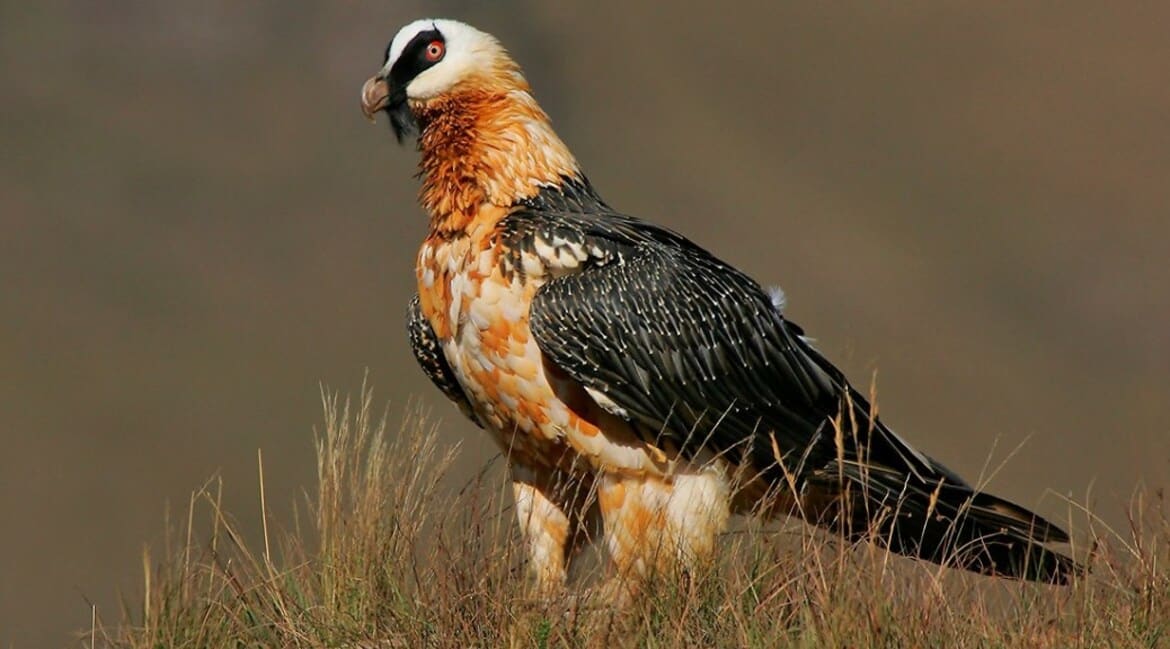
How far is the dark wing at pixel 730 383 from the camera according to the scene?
668cm

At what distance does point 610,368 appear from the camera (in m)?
6.69

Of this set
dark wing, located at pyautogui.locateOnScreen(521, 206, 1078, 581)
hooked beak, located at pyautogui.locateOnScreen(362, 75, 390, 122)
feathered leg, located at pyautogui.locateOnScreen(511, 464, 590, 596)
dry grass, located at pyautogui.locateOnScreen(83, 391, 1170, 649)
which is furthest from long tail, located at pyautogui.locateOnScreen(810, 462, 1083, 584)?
hooked beak, located at pyautogui.locateOnScreen(362, 75, 390, 122)

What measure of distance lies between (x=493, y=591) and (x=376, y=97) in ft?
7.91

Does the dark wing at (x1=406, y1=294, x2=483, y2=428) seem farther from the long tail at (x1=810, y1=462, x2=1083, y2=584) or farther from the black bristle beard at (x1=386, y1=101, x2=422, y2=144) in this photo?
the long tail at (x1=810, y1=462, x2=1083, y2=584)

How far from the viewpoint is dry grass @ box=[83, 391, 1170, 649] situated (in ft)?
17.5

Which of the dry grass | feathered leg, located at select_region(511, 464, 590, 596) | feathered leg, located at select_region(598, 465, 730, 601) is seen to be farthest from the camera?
feathered leg, located at select_region(511, 464, 590, 596)

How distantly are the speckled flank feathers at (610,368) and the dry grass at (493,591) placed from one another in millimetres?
487

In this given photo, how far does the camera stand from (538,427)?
264 inches

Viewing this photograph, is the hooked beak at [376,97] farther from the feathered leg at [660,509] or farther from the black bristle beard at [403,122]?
the feathered leg at [660,509]

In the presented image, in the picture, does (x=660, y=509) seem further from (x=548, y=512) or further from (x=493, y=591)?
(x=493, y=591)

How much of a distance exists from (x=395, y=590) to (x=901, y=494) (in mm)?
1765

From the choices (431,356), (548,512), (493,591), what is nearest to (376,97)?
(431,356)

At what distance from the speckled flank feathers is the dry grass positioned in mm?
487

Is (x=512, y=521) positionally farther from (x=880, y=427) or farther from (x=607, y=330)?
(x=880, y=427)
